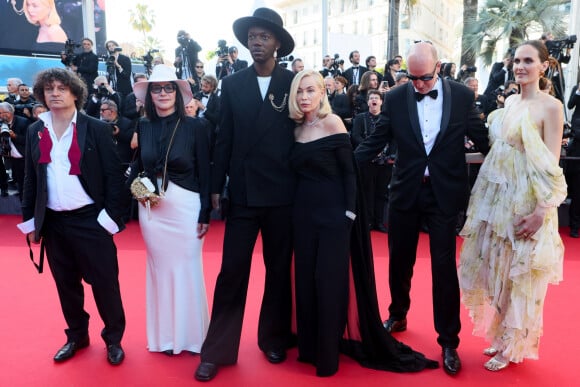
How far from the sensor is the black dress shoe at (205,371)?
2.75m

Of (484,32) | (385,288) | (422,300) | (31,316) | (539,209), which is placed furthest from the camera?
(484,32)

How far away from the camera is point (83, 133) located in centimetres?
287

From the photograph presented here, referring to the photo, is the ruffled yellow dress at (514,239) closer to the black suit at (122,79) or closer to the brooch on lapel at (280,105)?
the brooch on lapel at (280,105)

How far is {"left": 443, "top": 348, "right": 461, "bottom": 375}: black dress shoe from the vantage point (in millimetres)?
2795

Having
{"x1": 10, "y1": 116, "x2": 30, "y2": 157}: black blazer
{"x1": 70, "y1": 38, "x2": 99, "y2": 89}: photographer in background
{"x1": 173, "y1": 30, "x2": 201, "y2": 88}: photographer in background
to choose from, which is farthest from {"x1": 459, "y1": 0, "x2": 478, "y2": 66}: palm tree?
{"x1": 10, "y1": 116, "x2": 30, "y2": 157}: black blazer

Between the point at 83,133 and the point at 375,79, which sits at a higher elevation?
the point at 375,79

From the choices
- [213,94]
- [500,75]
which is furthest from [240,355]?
[500,75]

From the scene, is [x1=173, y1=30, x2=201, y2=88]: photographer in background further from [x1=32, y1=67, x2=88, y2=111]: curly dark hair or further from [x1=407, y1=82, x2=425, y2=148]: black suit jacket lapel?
[x1=407, y1=82, x2=425, y2=148]: black suit jacket lapel

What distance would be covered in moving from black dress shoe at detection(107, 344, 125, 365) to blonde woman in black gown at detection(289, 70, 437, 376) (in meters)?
1.11

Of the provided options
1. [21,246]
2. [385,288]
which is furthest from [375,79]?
[21,246]

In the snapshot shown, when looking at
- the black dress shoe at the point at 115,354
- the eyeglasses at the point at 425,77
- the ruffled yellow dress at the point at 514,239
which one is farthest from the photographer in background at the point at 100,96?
the ruffled yellow dress at the point at 514,239

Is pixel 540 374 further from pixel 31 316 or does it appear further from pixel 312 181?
pixel 31 316

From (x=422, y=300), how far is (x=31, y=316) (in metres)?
3.09

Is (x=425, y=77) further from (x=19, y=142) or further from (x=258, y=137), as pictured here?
(x=19, y=142)
